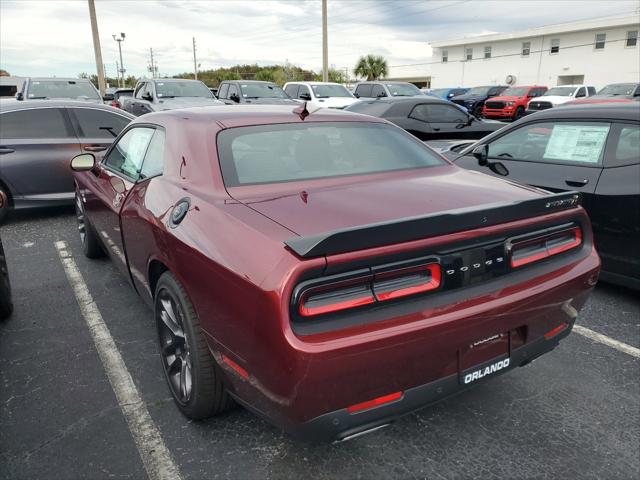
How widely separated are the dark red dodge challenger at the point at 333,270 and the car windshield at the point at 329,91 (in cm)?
1360

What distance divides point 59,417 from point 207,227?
137cm

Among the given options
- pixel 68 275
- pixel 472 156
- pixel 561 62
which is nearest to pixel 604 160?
pixel 472 156

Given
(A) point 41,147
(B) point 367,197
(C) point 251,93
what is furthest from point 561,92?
(B) point 367,197

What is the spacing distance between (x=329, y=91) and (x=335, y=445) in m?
15.1

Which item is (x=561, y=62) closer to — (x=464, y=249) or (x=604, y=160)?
(x=604, y=160)

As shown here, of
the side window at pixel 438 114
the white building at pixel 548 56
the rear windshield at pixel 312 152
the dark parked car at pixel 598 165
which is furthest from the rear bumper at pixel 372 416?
the white building at pixel 548 56

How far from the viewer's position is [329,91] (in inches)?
643

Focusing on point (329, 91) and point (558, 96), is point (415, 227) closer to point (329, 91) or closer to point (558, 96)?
point (329, 91)

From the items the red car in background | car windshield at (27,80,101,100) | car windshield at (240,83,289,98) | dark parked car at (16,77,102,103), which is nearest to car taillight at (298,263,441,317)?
dark parked car at (16,77,102,103)

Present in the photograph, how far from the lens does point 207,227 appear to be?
220 centimetres

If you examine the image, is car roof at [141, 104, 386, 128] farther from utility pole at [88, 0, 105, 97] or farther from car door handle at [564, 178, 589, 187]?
utility pole at [88, 0, 105, 97]

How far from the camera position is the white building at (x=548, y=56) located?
34344 mm

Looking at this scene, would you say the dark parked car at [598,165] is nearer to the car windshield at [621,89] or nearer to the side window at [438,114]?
the side window at [438,114]

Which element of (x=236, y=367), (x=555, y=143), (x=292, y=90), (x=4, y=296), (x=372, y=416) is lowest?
(x=4, y=296)
